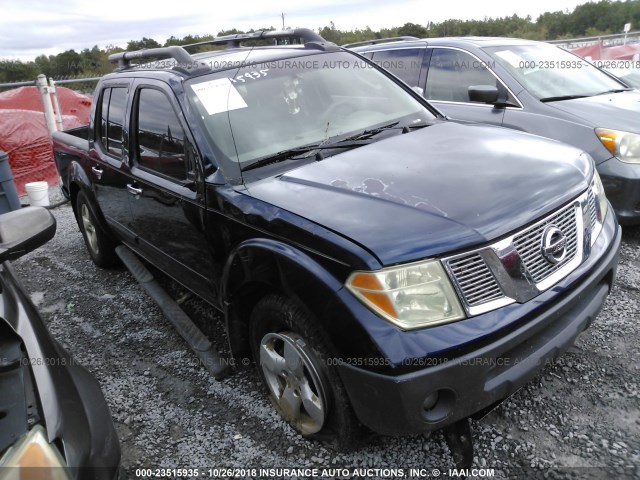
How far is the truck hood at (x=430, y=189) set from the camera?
6.31 ft

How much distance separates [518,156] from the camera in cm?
251

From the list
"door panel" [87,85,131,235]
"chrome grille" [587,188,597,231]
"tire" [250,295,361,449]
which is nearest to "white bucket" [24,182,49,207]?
"door panel" [87,85,131,235]

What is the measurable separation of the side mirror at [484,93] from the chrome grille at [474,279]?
3.24 meters

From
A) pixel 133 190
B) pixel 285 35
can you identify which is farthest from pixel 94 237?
pixel 285 35

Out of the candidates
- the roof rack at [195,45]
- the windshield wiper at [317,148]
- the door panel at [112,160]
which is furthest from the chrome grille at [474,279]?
the door panel at [112,160]

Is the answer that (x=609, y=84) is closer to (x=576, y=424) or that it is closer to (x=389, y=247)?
(x=576, y=424)

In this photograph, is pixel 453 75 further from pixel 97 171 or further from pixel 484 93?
pixel 97 171

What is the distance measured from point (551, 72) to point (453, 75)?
0.95 m

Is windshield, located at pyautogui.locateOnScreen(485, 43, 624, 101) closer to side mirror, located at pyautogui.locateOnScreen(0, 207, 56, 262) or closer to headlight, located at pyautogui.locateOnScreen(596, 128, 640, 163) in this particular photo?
headlight, located at pyautogui.locateOnScreen(596, 128, 640, 163)

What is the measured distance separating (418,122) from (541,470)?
80.8 inches

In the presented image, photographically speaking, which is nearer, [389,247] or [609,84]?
[389,247]

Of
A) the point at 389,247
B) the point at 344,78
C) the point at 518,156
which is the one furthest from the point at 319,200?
the point at 344,78

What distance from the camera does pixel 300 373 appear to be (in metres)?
2.27

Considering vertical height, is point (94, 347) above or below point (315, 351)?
below
